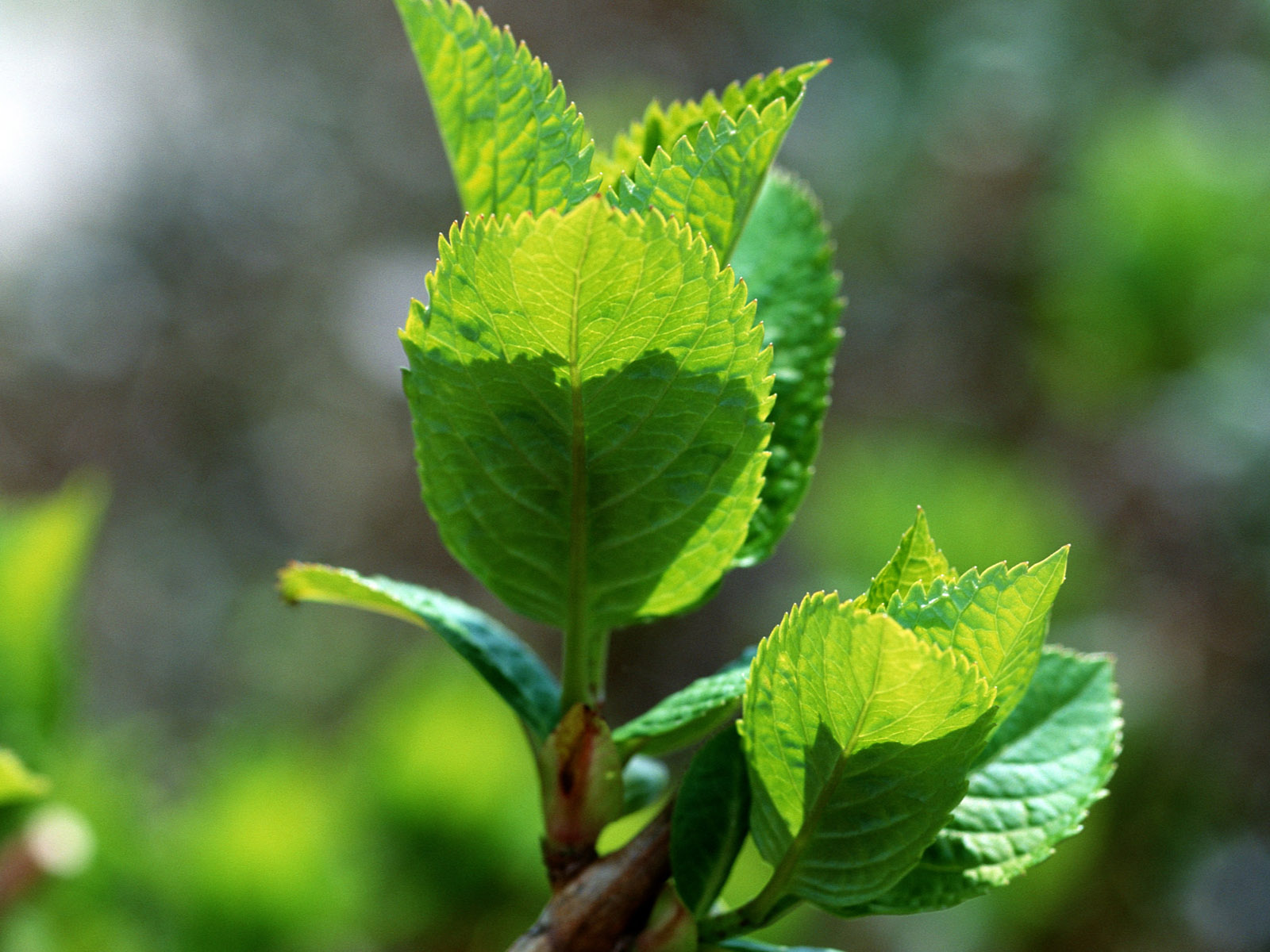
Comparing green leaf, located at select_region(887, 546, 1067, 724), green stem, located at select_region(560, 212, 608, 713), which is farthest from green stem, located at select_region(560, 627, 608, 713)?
green leaf, located at select_region(887, 546, 1067, 724)

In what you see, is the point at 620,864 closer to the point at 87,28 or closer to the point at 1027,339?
the point at 1027,339

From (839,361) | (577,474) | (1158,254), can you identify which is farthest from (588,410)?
(839,361)

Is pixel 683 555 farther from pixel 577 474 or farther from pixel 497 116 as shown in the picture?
pixel 497 116

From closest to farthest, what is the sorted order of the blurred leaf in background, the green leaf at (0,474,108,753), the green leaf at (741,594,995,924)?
the green leaf at (741,594,995,924), the green leaf at (0,474,108,753), the blurred leaf in background

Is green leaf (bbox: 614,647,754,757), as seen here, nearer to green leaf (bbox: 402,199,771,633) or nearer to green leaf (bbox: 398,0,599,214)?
green leaf (bbox: 402,199,771,633)

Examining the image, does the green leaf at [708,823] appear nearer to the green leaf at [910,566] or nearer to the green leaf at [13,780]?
the green leaf at [910,566]

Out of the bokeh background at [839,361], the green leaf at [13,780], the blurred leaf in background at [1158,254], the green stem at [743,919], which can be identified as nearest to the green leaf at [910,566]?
the green stem at [743,919]
